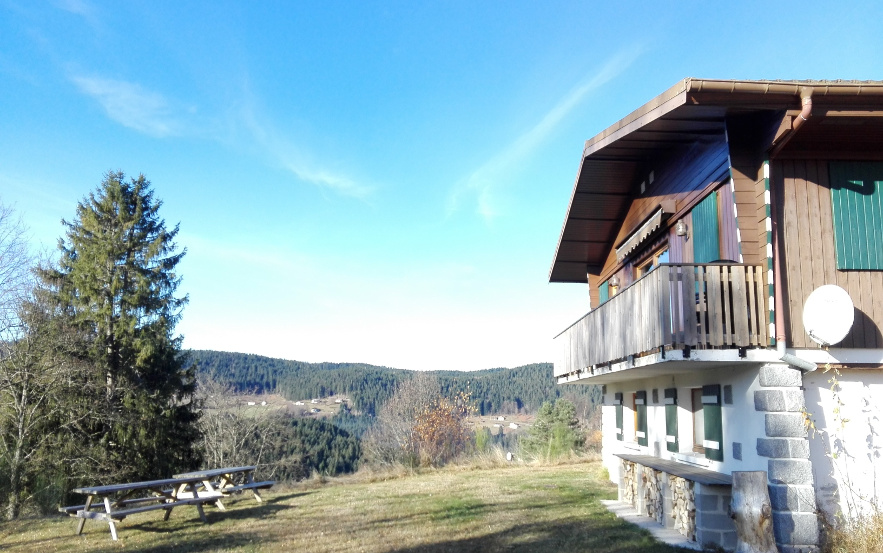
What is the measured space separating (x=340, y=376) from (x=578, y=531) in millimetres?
93698

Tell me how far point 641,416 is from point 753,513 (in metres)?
5.57

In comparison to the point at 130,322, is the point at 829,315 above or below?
below

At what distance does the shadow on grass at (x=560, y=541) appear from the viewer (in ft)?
26.4

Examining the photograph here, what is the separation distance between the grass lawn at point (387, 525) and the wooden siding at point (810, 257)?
3.35m

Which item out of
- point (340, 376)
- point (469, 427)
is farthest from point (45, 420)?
point (340, 376)

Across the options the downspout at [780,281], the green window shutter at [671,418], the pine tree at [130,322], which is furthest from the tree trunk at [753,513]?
the pine tree at [130,322]

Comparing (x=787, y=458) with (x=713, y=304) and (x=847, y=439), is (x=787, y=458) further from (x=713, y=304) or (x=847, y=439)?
(x=713, y=304)

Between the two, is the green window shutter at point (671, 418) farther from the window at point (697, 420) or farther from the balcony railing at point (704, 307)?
the balcony railing at point (704, 307)

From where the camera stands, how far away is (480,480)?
16.0 m

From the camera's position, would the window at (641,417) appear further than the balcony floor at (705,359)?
Yes

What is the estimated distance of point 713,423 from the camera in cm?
884

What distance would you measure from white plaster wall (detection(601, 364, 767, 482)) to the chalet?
0.03 meters

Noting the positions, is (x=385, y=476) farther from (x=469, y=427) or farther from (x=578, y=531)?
(x=469, y=427)

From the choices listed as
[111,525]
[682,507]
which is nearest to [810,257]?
[682,507]
